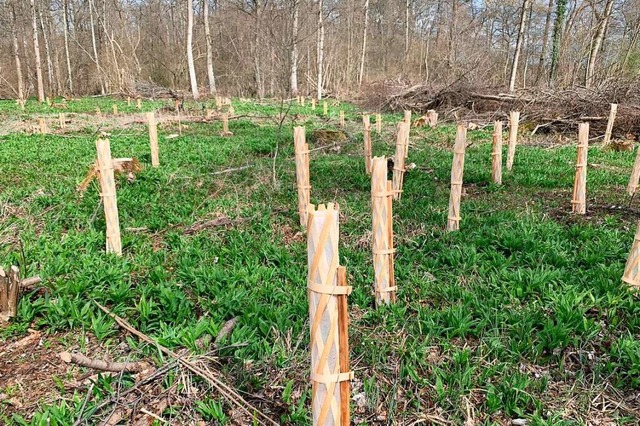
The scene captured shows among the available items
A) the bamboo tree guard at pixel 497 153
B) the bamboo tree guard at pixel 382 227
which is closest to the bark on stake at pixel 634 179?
the bamboo tree guard at pixel 497 153

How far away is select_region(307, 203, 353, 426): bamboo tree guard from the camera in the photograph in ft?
5.61

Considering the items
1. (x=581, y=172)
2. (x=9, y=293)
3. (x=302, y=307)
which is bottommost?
(x=302, y=307)

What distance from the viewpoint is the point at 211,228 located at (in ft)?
16.6

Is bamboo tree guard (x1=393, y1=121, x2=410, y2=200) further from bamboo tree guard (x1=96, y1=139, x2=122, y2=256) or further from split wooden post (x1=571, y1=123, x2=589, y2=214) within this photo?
bamboo tree guard (x1=96, y1=139, x2=122, y2=256)

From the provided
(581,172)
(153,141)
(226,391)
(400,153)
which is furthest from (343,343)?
(153,141)

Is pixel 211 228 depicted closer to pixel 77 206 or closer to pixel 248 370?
pixel 77 206

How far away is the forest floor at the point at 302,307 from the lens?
2.43m

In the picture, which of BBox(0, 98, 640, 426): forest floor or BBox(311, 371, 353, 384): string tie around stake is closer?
BBox(311, 371, 353, 384): string tie around stake

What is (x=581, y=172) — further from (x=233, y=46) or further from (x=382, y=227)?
(x=233, y=46)

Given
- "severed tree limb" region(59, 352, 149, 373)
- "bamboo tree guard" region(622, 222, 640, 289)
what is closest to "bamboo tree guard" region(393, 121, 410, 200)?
"bamboo tree guard" region(622, 222, 640, 289)

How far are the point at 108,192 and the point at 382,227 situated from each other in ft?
8.64

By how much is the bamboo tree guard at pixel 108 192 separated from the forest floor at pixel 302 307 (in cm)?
15

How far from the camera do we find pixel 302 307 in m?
3.24

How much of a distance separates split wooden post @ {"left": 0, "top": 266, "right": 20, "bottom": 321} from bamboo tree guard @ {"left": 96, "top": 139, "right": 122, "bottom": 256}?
45.0 inches
